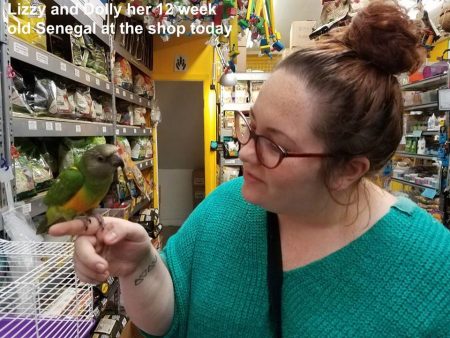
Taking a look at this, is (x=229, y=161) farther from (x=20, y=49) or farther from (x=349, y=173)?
(x=349, y=173)

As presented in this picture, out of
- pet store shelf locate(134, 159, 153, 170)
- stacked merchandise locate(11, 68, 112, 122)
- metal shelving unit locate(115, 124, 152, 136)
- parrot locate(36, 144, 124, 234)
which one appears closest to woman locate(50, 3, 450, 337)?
parrot locate(36, 144, 124, 234)

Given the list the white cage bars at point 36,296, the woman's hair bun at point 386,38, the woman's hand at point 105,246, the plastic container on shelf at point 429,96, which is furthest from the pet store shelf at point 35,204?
the plastic container on shelf at point 429,96

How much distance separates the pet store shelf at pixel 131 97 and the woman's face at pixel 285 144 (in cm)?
214

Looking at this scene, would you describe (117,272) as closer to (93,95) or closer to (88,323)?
(88,323)

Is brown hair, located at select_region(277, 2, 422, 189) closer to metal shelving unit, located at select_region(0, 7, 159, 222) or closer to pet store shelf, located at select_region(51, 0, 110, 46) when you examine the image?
metal shelving unit, located at select_region(0, 7, 159, 222)

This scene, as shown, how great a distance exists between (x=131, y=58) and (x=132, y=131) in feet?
2.14

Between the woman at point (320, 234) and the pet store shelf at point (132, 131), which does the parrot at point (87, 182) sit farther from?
the pet store shelf at point (132, 131)

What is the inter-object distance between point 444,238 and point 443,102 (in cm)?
212

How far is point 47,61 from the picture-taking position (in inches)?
61.4

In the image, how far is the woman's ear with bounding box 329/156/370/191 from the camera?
749 millimetres

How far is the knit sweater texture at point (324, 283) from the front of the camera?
72 centimetres

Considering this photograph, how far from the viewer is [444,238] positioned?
30.8 inches

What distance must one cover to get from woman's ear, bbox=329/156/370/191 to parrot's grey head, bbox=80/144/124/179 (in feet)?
1.70

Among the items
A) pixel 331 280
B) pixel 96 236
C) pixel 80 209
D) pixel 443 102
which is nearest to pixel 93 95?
pixel 80 209
